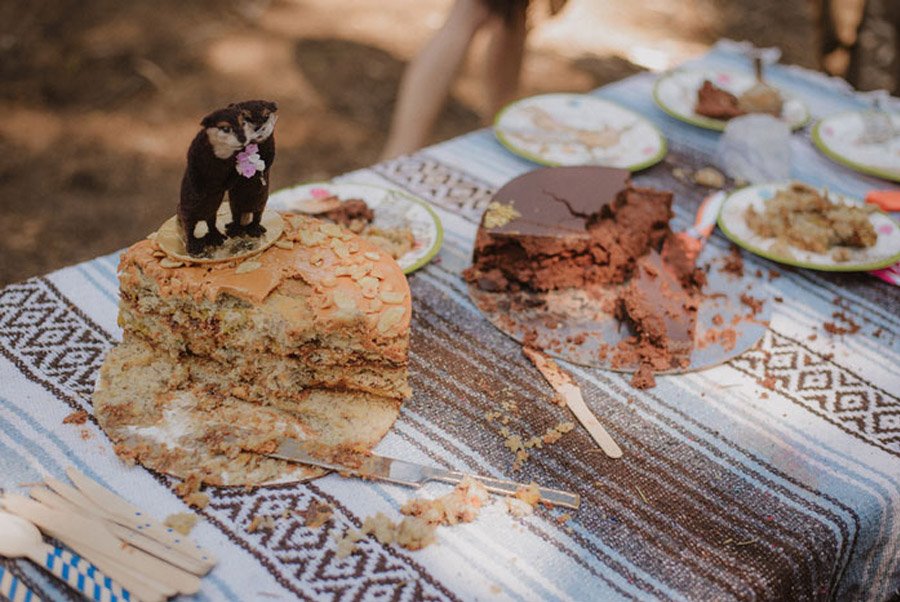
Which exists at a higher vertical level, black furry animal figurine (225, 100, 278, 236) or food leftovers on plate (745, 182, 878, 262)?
black furry animal figurine (225, 100, 278, 236)

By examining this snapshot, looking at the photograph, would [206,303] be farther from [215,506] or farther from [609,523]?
[609,523]

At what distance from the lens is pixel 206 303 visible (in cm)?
200

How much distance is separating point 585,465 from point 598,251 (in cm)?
86

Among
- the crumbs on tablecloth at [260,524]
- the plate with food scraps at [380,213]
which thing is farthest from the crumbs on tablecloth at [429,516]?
the plate with food scraps at [380,213]

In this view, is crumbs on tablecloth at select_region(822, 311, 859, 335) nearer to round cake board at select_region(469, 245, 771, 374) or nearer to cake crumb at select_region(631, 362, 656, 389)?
round cake board at select_region(469, 245, 771, 374)

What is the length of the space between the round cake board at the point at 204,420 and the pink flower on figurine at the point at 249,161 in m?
0.57

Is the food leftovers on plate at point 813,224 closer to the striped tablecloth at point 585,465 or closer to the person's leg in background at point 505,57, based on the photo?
the striped tablecloth at point 585,465

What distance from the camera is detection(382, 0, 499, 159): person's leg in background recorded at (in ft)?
13.4

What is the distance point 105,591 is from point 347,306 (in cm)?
82

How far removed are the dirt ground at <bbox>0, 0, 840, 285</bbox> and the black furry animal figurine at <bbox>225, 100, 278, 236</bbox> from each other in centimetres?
321

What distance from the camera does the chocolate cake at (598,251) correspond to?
2.39 metres

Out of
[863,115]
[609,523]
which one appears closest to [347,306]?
[609,523]

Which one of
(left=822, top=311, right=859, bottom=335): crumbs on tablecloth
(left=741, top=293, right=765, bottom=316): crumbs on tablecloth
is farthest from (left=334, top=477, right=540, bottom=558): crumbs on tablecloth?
(left=822, top=311, right=859, bottom=335): crumbs on tablecloth

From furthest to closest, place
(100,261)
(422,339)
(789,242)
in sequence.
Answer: (789,242) → (100,261) → (422,339)
